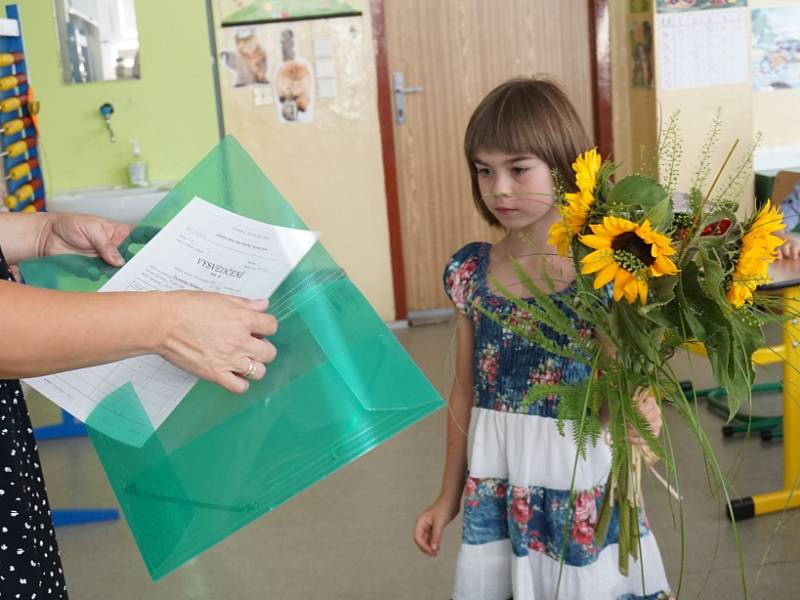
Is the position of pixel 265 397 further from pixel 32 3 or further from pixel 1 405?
pixel 32 3

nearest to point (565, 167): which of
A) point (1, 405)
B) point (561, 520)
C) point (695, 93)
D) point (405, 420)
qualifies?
point (561, 520)

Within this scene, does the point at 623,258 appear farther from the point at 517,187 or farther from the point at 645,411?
the point at 517,187

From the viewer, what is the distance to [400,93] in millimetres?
5523

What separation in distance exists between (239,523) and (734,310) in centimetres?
59

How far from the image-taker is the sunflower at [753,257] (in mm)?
1156

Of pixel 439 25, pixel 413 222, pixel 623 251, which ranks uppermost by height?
pixel 439 25

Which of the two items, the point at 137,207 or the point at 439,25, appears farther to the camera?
the point at 439,25

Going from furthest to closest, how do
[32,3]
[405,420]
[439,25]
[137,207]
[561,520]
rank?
[439,25] → [32,3] → [137,207] → [561,520] → [405,420]

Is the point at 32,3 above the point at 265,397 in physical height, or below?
above

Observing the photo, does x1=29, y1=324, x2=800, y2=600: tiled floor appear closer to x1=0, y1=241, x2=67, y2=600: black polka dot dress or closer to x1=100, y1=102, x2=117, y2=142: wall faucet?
x1=0, y1=241, x2=67, y2=600: black polka dot dress

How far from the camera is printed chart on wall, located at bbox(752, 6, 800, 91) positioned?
18.0 feet

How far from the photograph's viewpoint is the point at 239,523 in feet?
3.84

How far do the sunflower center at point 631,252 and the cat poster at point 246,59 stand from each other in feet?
14.6

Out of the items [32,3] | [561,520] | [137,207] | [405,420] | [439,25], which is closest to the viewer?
[405,420]
